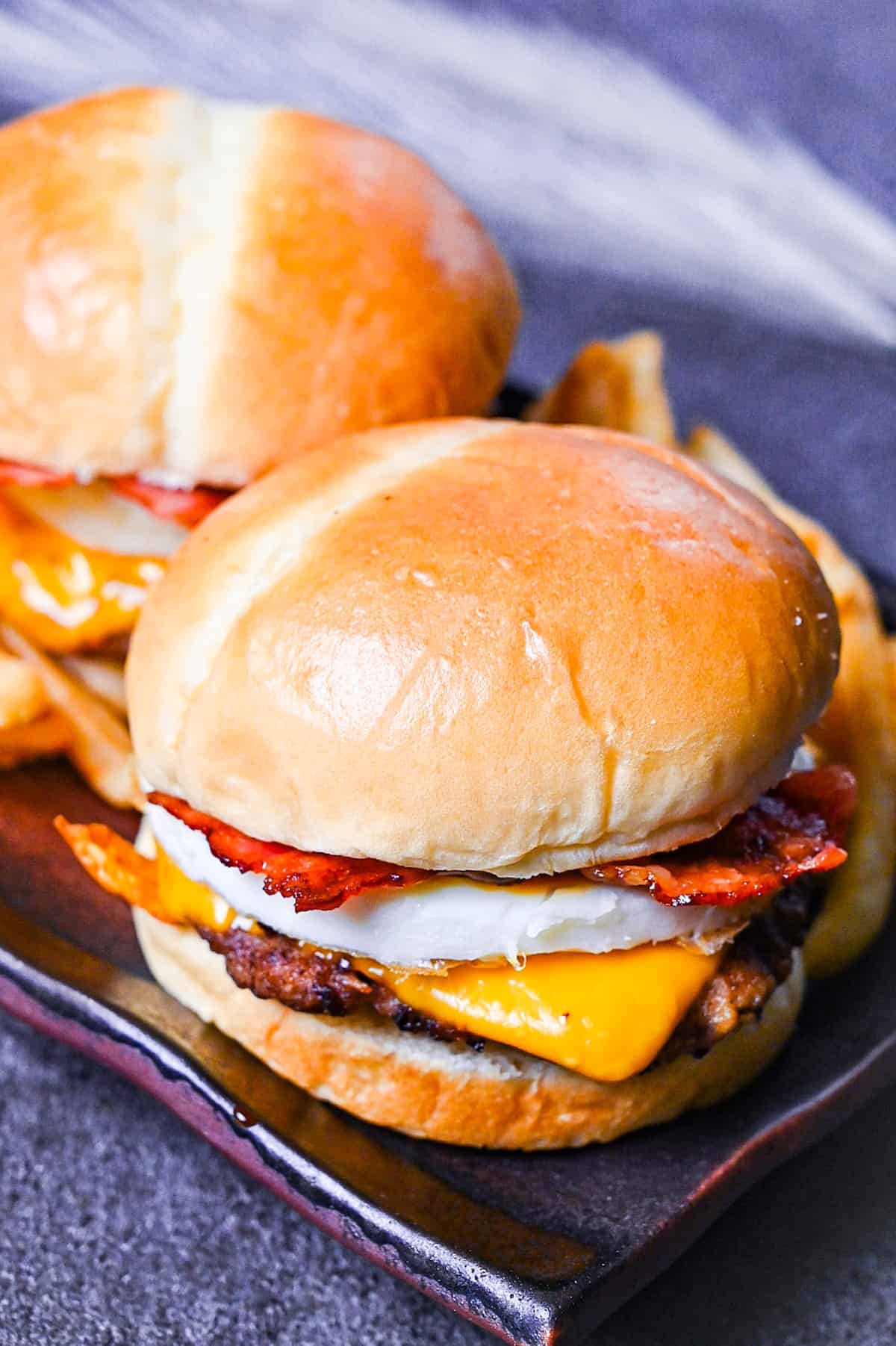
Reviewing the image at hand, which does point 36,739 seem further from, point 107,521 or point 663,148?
point 663,148

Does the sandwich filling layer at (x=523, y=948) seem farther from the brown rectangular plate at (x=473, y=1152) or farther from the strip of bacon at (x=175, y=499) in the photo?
the strip of bacon at (x=175, y=499)

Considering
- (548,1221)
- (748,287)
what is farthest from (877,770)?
(748,287)

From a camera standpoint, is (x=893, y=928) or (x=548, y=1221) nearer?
(x=548, y=1221)

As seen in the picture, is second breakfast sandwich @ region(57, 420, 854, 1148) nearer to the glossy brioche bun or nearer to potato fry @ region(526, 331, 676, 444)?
the glossy brioche bun

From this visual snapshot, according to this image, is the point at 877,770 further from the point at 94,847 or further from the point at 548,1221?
the point at 94,847

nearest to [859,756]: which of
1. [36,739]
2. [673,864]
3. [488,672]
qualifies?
[673,864]
